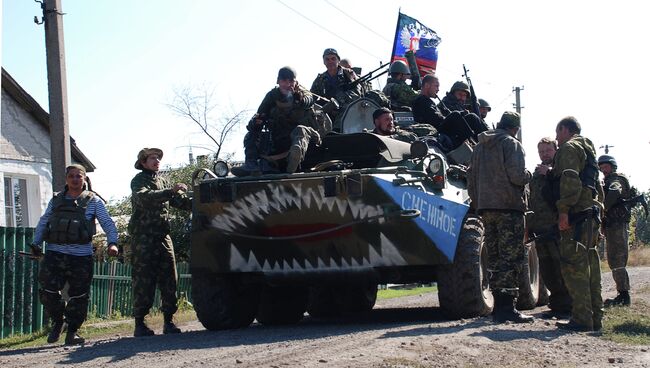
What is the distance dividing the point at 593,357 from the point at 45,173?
17.0 meters

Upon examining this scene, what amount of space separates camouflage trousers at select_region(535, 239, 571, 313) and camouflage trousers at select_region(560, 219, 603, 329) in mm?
1709

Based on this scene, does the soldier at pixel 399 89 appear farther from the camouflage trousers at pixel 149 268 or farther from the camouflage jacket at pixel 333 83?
the camouflage trousers at pixel 149 268

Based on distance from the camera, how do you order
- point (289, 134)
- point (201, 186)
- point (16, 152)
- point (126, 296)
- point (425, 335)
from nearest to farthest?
1. point (425, 335)
2. point (201, 186)
3. point (289, 134)
4. point (126, 296)
5. point (16, 152)

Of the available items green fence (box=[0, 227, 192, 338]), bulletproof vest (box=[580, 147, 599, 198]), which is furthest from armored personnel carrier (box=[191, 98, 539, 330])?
green fence (box=[0, 227, 192, 338])

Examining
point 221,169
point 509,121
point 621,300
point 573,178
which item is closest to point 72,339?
point 221,169

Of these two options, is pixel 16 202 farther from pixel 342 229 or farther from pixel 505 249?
pixel 505 249

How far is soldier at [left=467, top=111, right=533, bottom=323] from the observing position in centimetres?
902

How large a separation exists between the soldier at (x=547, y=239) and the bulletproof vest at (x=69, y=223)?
4703 millimetres

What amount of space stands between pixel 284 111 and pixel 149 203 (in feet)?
6.11

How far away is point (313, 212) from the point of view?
31.0 feet

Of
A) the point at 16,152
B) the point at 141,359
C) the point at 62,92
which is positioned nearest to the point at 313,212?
the point at 141,359

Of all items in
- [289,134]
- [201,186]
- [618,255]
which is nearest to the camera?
[201,186]

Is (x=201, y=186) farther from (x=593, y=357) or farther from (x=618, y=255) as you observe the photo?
(x=618, y=255)

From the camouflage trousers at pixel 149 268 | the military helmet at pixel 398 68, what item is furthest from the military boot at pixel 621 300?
the camouflage trousers at pixel 149 268
